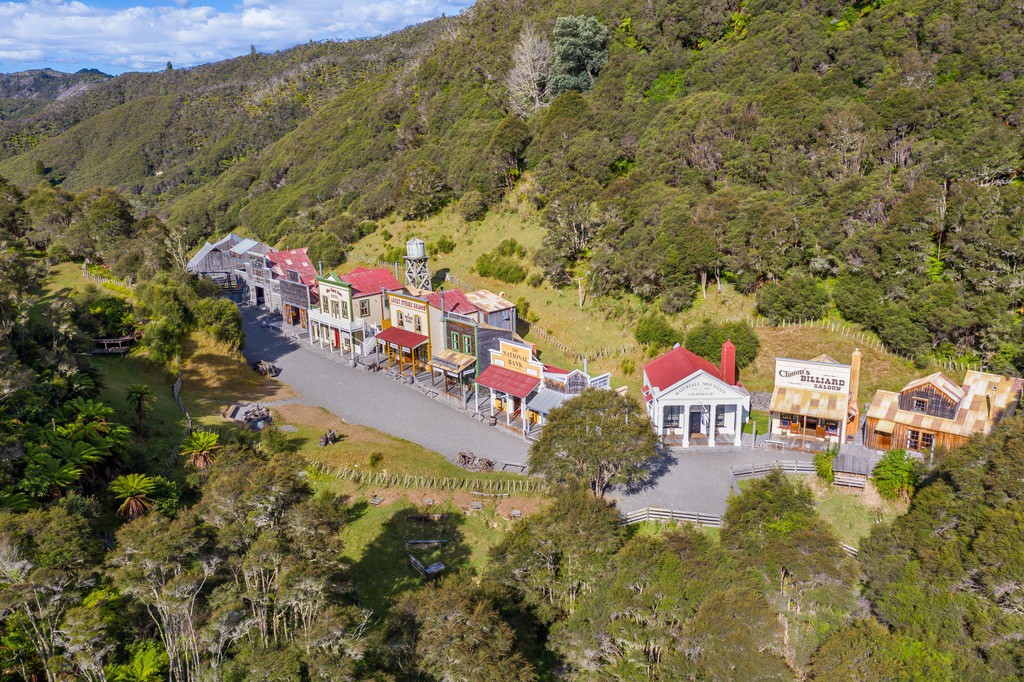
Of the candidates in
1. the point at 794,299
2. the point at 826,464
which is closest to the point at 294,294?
the point at 794,299

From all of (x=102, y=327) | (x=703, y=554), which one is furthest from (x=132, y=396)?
(x=703, y=554)

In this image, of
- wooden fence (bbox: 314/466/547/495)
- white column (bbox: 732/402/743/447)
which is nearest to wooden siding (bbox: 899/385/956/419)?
white column (bbox: 732/402/743/447)

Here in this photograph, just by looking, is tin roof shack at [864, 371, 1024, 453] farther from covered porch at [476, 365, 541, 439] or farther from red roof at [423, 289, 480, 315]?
red roof at [423, 289, 480, 315]

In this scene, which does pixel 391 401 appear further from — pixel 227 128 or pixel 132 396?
pixel 227 128

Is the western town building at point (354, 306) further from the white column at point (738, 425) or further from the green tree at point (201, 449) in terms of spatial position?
the white column at point (738, 425)

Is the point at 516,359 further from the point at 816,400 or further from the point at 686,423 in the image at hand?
the point at 816,400

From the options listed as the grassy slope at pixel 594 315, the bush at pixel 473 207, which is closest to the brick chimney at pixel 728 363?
the grassy slope at pixel 594 315
